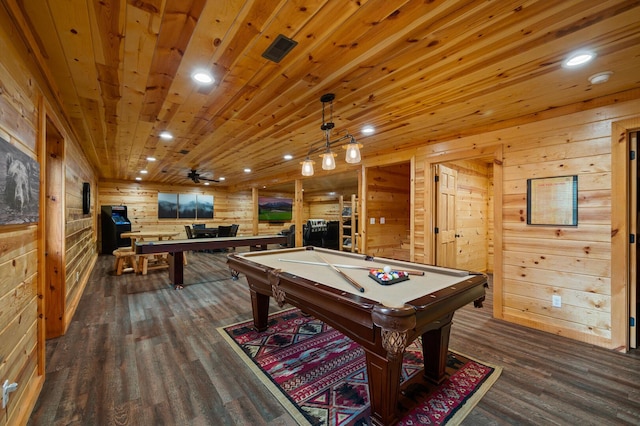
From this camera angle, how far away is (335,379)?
6.61ft

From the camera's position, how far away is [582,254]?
2.62 meters

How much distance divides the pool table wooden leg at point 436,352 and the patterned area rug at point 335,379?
6 centimetres

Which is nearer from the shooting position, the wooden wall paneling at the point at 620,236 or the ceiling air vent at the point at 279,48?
the ceiling air vent at the point at 279,48

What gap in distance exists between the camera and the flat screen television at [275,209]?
437 inches

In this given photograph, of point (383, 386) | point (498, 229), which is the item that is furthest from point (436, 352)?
point (498, 229)

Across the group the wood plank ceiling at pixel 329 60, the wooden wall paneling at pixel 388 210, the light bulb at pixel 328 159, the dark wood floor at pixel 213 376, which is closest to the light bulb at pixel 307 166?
the light bulb at pixel 328 159

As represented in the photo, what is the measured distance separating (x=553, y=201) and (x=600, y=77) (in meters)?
1.20

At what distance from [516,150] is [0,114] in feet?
13.8

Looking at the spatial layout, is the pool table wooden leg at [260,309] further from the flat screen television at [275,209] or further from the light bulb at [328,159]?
the flat screen television at [275,209]

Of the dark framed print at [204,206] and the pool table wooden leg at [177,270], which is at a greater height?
the dark framed print at [204,206]

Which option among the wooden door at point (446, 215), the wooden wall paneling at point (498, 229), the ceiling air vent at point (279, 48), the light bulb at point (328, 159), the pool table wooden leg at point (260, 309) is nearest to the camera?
the ceiling air vent at point (279, 48)

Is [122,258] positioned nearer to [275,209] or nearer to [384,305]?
[384,305]

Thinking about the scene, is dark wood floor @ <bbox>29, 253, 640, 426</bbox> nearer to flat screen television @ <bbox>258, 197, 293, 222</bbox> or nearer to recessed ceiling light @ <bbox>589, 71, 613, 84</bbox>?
recessed ceiling light @ <bbox>589, 71, 613, 84</bbox>

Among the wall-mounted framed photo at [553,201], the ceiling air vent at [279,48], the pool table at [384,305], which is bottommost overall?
the pool table at [384,305]
